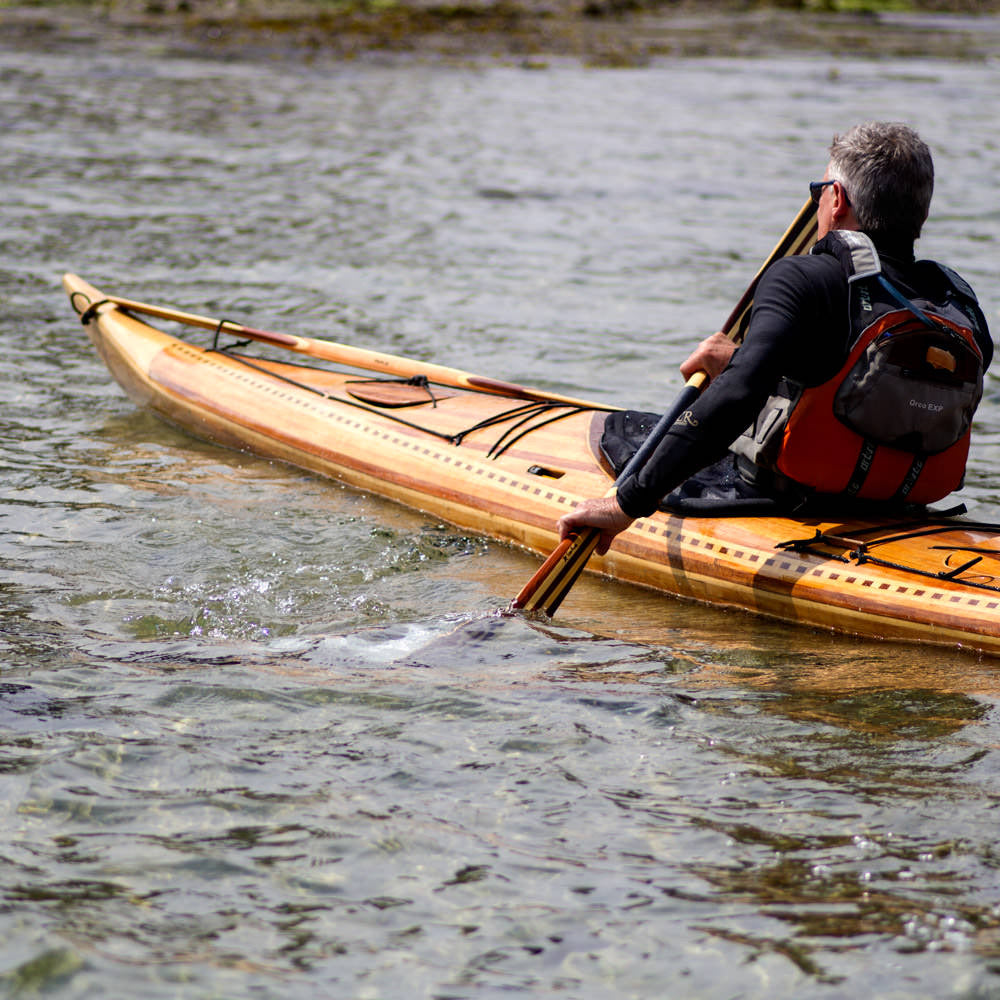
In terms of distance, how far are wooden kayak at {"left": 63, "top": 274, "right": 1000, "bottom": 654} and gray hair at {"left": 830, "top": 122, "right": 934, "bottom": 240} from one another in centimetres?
103

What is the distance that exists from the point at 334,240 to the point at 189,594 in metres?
6.52

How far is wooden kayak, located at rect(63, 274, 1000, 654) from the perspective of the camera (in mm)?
4055

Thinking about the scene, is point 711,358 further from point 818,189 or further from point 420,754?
point 420,754

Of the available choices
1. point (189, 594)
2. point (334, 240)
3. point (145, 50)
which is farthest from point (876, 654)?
point (145, 50)

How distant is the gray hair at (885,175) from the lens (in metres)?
3.68

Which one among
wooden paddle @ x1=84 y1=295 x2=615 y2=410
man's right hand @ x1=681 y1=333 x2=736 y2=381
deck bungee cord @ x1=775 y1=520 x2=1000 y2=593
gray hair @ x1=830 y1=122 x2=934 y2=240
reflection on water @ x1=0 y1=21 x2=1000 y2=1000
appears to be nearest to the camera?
reflection on water @ x1=0 y1=21 x2=1000 y2=1000

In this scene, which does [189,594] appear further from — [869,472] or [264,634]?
[869,472]

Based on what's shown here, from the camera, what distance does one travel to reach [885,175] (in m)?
3.71

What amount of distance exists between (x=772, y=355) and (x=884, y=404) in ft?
1.37

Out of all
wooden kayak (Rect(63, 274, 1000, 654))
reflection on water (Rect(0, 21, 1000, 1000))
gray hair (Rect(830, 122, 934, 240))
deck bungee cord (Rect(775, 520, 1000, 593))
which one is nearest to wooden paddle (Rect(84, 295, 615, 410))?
wooden kayak (Rect(63, 274, 1000, 654))

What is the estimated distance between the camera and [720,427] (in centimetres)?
377

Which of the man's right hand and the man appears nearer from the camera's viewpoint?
the man

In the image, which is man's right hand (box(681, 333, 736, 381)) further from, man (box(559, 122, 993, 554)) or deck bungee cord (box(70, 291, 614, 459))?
deck bungee cord (box(70, 291, 614, 459))

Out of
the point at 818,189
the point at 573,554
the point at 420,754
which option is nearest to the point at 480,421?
the point at 573,554
